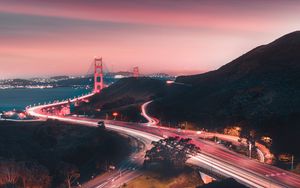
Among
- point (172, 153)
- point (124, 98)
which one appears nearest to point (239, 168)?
point (172, 153)

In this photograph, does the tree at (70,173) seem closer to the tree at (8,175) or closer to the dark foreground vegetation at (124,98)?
the tree at (8,175)

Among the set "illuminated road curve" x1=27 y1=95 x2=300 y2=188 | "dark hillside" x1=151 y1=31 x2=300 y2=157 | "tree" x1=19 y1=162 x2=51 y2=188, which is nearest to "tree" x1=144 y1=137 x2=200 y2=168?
"illuminated road curve" x1=27 y1=95 x2=300 y2=188

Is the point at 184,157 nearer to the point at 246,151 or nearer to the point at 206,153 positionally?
the point at 206,153

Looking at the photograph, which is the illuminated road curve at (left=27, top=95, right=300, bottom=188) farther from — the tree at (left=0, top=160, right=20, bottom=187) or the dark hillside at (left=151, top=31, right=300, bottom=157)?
the tree at (left=0, top=160, right=20, bottom=187)

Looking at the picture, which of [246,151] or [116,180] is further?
[246,151]

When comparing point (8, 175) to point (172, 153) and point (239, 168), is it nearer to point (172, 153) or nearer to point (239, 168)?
point (172, 153)

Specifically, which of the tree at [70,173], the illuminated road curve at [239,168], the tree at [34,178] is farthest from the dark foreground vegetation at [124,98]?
the tree at [34,178]

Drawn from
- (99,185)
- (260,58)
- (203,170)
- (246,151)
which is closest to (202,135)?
(246,151)
